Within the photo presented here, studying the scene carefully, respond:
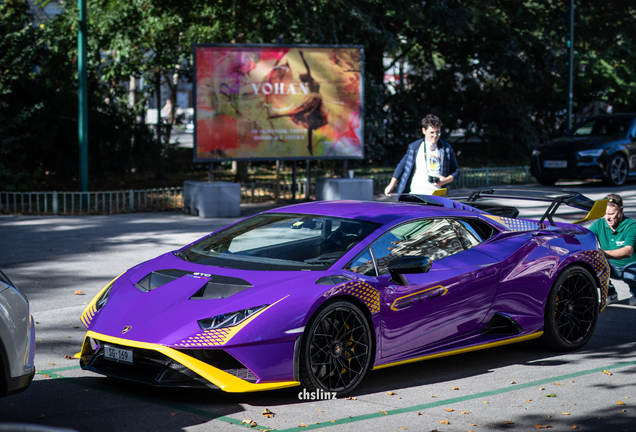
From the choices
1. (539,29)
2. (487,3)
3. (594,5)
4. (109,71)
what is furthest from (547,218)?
(594,5)

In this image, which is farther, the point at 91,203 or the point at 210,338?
the point at 91,203

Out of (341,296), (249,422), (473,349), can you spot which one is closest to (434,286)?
(473,349)

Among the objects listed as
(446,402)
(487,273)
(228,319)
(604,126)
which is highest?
(604,126)

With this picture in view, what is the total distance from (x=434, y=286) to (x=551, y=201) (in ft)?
6.13

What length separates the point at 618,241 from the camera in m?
8.30

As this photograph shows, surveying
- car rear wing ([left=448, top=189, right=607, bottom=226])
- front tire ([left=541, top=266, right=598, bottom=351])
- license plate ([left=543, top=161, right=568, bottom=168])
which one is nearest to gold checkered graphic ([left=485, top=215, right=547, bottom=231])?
car rear wing ([left=448, top=189, right=607, bottom=226])

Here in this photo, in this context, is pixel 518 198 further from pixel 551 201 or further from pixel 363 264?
pixel 363 264

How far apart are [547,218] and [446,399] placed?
7.88ft

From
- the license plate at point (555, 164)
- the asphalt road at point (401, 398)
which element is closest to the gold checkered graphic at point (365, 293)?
the asphalt road at point (401, 398)

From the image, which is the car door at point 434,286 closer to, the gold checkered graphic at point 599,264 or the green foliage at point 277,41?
the gold checkered graphic at point 599,264

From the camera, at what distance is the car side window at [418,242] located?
5613 millimetres

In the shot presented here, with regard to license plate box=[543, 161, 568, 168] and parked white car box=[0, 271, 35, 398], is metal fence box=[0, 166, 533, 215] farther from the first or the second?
parked white car box=[0, 271, 35, 398]

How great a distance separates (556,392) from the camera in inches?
213

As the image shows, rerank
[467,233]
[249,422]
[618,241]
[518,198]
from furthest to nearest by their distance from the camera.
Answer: [618,241]
[518,198]
[467,233]
[249,422]
